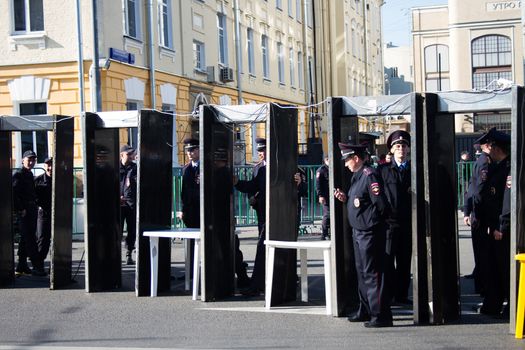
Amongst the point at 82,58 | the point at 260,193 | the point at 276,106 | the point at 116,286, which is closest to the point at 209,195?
the point at 260,193

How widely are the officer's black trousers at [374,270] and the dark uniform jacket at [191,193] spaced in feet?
11.2

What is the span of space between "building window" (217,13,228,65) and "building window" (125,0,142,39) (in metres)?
6.76

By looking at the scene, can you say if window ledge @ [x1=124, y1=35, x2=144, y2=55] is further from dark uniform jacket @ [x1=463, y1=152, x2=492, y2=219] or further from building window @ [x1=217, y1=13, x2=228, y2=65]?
dark uniform jacket @ [x1=463, y1=152, x2=492, y2=219]

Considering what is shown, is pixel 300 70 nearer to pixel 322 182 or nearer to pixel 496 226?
pixel 322 182

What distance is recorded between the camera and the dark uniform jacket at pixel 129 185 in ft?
41.5

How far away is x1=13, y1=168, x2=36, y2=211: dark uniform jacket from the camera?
12.0 m

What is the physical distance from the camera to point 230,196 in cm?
1030

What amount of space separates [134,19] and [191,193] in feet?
41.3

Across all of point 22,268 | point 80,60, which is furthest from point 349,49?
point 22,268

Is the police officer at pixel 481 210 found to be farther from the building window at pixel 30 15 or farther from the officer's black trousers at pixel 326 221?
the building window at pixel 30 15

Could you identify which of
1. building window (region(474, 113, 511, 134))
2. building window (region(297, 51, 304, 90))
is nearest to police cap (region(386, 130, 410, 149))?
building window (region(474, 113, 511, 134))

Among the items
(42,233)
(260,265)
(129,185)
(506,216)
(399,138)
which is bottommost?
(260,265)

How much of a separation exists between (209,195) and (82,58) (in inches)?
431

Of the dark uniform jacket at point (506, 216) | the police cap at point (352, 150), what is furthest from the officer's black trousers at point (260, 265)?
the dark uniform jacket at point (506, 216)
